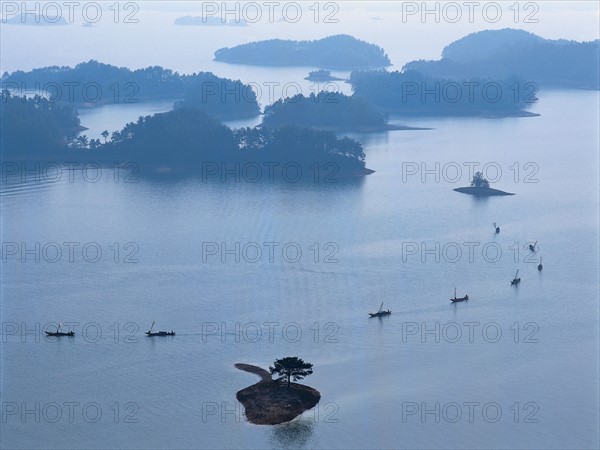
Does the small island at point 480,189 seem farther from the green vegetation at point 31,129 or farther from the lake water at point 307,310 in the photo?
the green vegetation at point 31,129

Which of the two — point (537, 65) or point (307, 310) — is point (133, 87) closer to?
point (537, 65)

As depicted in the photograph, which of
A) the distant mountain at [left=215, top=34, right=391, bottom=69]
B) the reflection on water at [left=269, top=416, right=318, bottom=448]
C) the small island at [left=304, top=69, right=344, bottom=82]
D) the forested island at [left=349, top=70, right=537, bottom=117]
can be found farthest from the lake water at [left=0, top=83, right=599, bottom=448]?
the distant mountain at [left=215, top=34, right=391, bottom=69]

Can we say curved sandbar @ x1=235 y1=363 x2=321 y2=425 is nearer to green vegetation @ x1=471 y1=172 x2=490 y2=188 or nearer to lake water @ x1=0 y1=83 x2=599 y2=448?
lake water @ x1=0 y1=83 x2=599 y2=448

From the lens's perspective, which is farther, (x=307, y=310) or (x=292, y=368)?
(x=307, y=310)

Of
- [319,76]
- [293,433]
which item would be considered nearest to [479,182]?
[293,433]

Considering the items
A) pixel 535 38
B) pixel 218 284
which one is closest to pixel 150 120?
pixel 218 284

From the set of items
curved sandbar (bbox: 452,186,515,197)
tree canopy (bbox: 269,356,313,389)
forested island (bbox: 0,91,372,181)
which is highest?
forested island (bbox: 0,91,372,181)

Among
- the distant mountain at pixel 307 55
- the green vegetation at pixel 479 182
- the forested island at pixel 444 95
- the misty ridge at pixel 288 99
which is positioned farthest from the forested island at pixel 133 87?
the green vegetation at pixel 479 182
